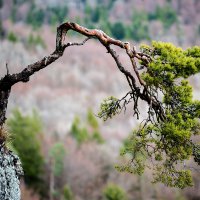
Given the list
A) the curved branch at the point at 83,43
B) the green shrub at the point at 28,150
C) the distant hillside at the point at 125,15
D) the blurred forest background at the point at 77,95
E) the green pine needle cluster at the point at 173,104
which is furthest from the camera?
the distant hillside at the point at 125,15

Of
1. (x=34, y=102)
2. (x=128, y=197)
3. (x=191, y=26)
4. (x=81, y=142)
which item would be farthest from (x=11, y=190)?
(x=191, y=26)

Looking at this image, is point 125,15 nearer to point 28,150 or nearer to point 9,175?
point 28,150

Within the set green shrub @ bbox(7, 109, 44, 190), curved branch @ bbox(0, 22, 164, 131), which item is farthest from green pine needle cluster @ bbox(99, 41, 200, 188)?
green shrub @ bbox(7, 109, 44, 190)

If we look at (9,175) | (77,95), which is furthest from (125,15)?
(9,175)

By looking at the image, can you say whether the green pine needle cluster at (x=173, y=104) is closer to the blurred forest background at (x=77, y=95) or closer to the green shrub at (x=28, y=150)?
the blurred forest background at (x=77, y=95)

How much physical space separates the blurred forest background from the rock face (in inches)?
17.9

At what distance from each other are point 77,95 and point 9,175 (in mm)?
94620

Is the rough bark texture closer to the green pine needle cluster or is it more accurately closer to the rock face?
the rock face

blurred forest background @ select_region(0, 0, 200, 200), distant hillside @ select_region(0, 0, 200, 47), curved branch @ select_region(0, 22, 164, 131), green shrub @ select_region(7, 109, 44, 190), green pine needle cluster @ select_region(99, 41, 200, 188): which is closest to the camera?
green pine needle cluster @ select_region(99, 41, 200, 188)

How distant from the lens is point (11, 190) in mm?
7273

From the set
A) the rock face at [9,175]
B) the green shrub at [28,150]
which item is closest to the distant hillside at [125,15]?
the green shrub at [28,150]

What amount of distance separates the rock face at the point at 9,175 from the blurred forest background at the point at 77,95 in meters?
0.45

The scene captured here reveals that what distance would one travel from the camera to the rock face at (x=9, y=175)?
7184 mm

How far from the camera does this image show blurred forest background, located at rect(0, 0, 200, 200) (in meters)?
40.9
